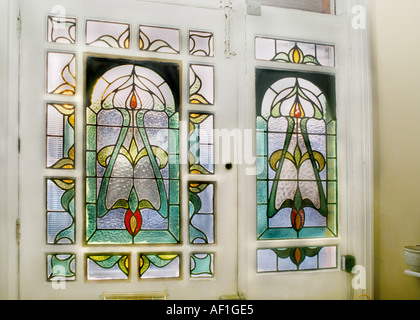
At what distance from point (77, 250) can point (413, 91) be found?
187 centimetres

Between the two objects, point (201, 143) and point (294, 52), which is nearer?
point (201, 143)

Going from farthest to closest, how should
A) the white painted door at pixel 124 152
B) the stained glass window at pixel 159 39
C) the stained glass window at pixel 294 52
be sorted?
the stained glass window at pixel 294 52 → the stained glass window at pixel 159 39 → the white painted door at pixel 124 152

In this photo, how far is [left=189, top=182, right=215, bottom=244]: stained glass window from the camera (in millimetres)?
1765

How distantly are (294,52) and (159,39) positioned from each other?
70cm

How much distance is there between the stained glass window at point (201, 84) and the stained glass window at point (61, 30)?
1.86 feet

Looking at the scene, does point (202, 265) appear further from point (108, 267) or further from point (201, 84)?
point (201, 84)

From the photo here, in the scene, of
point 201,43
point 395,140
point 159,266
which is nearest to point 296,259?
point 159,266

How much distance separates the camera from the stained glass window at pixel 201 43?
71.1 inches

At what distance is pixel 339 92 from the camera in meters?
1.96

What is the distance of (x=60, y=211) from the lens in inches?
64.9

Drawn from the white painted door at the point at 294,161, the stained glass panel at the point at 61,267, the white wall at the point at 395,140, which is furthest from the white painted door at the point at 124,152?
the white wall at the point at 395,140

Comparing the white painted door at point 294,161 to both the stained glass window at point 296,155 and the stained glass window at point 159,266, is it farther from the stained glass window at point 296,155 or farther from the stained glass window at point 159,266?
the stained glass window at point 159,266

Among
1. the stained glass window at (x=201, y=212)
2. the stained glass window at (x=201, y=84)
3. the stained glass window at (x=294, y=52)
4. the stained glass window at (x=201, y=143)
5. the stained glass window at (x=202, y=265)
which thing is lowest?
the stained glass window at (x=202, y=265)

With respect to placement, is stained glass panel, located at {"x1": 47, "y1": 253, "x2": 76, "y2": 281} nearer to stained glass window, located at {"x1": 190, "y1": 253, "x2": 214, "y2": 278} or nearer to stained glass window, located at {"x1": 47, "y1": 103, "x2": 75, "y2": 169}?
stained glass window, located at {"x1": 47, "y1": 103, "x2": 75, "y2": 169}
